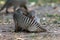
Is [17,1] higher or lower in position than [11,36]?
higher

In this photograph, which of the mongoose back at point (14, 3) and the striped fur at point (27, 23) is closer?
the striped fur at point (27, 23)

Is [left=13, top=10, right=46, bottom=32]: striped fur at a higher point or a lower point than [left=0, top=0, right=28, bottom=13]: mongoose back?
lower

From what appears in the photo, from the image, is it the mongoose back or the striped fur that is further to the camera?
the mongoose back

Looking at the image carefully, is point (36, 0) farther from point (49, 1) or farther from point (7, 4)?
point (7, 4)

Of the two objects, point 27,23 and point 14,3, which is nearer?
point 27,23

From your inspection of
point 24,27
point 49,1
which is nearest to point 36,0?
point 49,1

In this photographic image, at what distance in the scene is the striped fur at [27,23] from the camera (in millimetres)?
6439

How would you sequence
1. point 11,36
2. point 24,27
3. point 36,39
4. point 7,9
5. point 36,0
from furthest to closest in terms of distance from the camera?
point 36,0, point 7,9, point 24,27, point 11,36, point 36,39

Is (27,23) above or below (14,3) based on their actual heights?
below

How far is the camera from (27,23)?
21.4ft

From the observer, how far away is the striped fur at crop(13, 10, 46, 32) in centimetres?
644

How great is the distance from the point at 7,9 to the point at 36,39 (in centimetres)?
610

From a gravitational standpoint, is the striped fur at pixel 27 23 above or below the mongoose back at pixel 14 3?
below

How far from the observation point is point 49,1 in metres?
16.1
